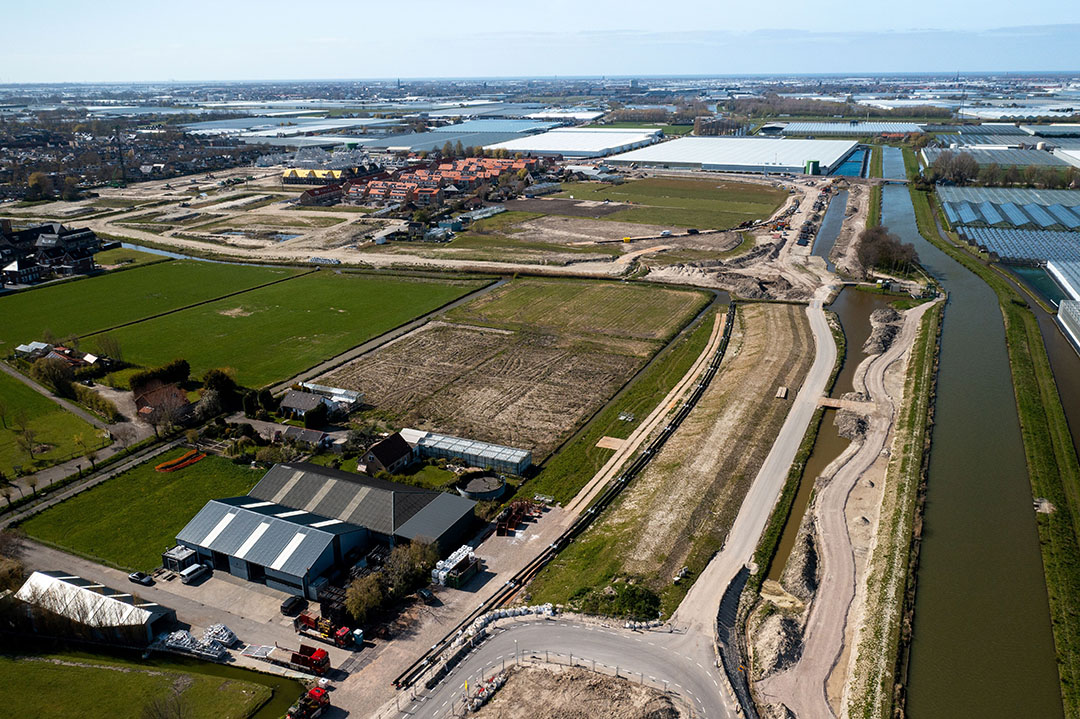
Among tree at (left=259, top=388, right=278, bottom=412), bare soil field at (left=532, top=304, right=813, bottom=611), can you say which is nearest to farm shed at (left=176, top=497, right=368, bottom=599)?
bare soil field at (left=532, top=304, right=813, bottom=611)

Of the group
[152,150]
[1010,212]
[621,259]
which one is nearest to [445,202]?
[621,259]

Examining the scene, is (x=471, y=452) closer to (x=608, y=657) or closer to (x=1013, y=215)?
(x=608, y=657)

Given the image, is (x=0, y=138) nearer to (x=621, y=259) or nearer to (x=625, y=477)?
(x=621, y=259)

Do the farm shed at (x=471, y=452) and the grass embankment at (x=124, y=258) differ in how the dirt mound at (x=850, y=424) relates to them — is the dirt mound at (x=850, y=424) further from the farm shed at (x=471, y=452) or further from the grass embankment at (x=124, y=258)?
the grass embankment at (x=124, y=258)

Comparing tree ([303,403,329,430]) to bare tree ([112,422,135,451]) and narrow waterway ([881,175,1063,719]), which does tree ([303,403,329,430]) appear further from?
narrow waterway ([881,175,1063,719])

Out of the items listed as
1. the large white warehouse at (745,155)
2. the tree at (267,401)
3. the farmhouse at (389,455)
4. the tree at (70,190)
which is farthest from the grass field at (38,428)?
the large white warehouse at (745,155)

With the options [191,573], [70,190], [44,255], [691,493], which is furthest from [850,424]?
[70,190]
